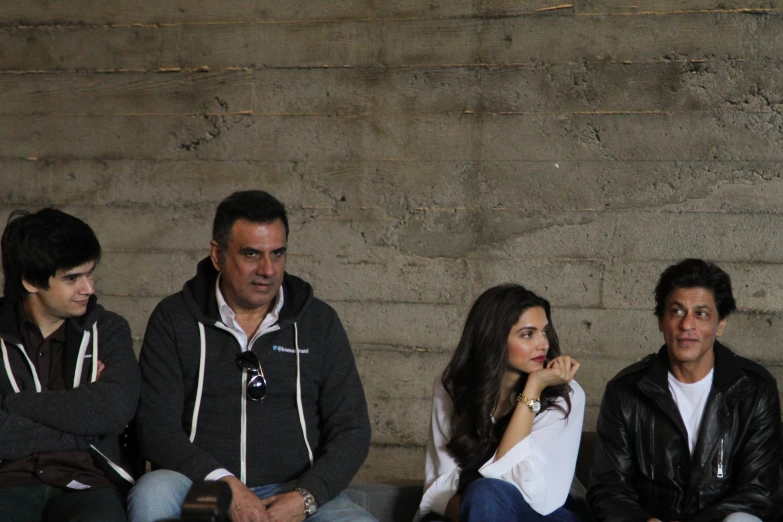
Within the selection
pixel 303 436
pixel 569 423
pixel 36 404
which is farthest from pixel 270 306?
pixel 569 423

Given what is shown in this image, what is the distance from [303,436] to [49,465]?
684 mm

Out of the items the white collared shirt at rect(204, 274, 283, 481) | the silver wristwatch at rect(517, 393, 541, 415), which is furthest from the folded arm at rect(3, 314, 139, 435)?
the silver wristwatch at rect(517, 393, 541, 415)

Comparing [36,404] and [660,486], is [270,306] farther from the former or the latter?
[660,486]

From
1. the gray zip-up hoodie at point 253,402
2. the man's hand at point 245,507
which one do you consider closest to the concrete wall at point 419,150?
the gray zip-up hoodie at point 253,402

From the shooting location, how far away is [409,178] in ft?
12.3

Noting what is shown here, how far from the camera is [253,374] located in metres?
2.59

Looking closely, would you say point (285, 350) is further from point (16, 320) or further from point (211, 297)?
point (16, 320)

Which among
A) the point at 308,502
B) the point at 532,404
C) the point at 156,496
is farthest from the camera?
the point at 532,404

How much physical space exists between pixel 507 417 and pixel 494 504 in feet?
1.13

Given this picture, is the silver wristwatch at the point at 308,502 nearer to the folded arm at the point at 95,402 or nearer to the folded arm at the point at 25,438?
the folded arm at the point at 95,402

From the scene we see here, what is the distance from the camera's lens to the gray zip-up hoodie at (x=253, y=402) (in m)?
2.55

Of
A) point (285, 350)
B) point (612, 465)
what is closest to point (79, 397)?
point (285, 350)

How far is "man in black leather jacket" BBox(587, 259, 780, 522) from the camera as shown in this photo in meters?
2.57

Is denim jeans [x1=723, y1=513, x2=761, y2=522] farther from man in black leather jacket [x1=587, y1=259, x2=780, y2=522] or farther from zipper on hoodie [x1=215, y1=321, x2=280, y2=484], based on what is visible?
zipper on hoodie [x1=215, y1=321, x2=280, y2=484]
